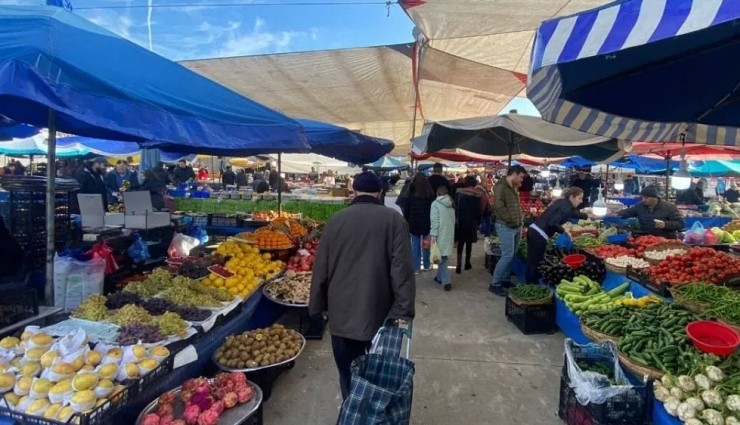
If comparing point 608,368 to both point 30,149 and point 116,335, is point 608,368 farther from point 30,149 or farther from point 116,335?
point 30,149

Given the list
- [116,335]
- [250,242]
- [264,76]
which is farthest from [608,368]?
[264,76]

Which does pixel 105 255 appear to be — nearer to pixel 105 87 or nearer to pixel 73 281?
pixel 73 281

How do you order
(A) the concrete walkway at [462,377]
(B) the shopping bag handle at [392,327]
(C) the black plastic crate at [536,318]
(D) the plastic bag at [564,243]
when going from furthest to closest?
(D) the plastic bag at [564,243]
(C) the black plastic crate at [536,318]
(A) the concrete walkway at [462,377]
(B) the shopping bag handle at [392,327]

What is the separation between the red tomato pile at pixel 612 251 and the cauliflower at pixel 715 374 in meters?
3.23

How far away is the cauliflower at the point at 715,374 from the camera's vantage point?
2.69 meters

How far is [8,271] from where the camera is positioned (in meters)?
3.52

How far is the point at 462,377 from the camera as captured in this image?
3.96 meters

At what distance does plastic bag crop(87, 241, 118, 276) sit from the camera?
448 cm

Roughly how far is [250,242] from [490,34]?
4432mm

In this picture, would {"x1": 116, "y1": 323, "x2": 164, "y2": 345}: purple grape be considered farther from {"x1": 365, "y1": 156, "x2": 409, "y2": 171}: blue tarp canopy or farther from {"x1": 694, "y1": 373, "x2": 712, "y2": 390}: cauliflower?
{"x1": 365, "y1": 156, "x2": 409, "y2": 171}: blue tarp canopy

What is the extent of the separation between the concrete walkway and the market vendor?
3.64 m

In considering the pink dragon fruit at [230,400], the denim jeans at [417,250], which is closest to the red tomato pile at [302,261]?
the denim jeans at [417,250]

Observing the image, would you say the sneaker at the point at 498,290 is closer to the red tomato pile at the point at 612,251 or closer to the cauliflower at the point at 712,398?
the red tomato pile at the point at 612,251

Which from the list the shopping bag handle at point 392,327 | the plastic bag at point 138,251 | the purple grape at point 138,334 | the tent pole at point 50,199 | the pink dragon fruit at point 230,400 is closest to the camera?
the shopping bag handle at point 392,327
